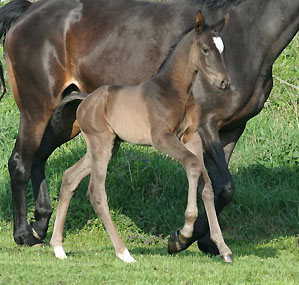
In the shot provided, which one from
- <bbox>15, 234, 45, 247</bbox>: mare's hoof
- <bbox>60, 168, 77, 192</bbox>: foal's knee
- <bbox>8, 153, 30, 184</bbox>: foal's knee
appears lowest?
<bbox>15, 234, 45, 247</bbox>: mare's hoof

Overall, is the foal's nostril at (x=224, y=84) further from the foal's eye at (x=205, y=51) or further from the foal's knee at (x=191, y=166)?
the foal's knee at (x=191, y=166)

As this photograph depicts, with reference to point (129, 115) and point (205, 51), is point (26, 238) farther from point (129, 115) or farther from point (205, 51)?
point (205, 51)

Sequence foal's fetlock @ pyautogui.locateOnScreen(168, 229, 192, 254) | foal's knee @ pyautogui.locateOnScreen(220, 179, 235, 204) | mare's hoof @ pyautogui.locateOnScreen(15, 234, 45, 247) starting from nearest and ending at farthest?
foal's fetlock @ pyautogui.locateOnScreen(168, 229, 192, 254) < foal's knee @ pyautogui.locateOnScreen(220, 179, 235, 204) < mare's hoof @ pyautogui.locateOnScreen(15, 234, 45, 247)

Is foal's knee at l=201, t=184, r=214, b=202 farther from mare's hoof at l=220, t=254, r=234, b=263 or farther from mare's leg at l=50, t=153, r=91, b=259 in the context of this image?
mare's leg at l=50, t=153, r=91, b=259

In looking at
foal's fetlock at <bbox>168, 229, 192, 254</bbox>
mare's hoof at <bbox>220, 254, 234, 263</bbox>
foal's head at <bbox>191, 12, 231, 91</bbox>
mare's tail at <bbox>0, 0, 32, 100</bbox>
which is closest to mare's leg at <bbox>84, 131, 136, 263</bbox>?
foal's fetlock at <bbox>168, 229, 192, 254</bbox>

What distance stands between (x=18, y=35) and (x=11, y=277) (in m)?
3.42

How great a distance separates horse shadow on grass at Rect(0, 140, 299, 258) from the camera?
29.3 feet

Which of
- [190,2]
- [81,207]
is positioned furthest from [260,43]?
[81,207]

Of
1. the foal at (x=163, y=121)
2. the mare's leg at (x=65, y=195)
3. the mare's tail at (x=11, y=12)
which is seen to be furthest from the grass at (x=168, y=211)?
the mare's tail at (x=11, y=12)

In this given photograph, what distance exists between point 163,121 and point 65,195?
3.67 ft

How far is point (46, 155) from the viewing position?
8977mm

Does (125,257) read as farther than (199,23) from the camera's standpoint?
Yes

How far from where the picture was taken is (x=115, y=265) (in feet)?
20.7

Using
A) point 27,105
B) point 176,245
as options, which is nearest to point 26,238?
point 27,105
